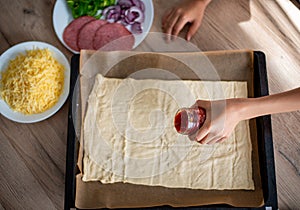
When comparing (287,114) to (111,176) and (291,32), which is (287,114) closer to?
(291,32)

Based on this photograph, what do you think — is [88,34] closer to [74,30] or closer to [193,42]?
[74,30]

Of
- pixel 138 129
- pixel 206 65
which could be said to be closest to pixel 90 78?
pixel 138 129

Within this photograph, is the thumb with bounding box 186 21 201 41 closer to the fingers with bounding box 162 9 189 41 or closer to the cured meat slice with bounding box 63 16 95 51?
the fingers with bounding box 162 9 189 41

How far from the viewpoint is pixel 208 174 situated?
1.08 m

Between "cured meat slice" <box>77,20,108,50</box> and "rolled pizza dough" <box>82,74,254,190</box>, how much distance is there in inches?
8.3

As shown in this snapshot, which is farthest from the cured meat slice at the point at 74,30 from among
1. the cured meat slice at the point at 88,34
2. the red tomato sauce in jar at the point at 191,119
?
the red tomato sauce in jar at the point at 191,119

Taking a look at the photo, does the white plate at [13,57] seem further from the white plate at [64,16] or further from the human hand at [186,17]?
the human hand at [186,17]

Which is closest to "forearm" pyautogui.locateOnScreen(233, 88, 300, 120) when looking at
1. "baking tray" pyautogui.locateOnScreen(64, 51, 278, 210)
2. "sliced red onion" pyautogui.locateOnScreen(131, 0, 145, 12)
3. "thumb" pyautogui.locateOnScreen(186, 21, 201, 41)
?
"baking tray" pyautogui.locateOnScreen(64, 51, 278, 210)

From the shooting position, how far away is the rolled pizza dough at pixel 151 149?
1058 mm

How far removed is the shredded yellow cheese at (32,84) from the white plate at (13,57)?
13 millimetres

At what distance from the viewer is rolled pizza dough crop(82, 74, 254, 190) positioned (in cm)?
106

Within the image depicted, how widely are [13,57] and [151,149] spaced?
21.8 inches

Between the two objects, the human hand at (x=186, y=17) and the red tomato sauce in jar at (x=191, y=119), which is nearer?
the red tomato sauce in jar at (x=191, y=119)

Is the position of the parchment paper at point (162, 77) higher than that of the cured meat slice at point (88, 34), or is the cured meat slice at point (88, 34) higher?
the cured meat slice at point (88, 34)
